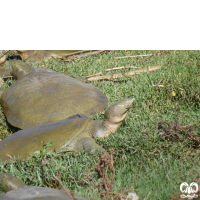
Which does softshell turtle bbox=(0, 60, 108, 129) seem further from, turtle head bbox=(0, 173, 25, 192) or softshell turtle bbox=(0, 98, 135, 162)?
turtle head bbox=(0, 173, 25, 192)

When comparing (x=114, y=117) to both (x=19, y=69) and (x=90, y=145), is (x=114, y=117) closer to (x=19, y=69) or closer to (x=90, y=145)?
(x=90, y=145)

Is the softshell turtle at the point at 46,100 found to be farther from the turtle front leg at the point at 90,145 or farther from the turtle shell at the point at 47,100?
the turtle front leg at the point at 90,145

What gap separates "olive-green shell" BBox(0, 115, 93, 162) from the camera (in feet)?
7.88

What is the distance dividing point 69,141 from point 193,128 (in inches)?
39.7

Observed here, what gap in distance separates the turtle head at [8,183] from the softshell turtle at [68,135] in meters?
0.41

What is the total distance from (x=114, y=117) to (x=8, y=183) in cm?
103

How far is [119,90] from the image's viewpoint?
3.80 metres

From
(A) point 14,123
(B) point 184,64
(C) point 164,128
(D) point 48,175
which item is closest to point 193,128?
(C) point 164,128

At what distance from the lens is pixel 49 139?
2.43m

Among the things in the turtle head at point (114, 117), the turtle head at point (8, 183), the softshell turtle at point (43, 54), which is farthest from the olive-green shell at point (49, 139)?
the softshell turtle at point (43, 54)

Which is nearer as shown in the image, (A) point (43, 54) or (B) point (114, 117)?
(B) point (114, 117)

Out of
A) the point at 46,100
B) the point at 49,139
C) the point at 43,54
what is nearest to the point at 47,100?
the point at 46,100

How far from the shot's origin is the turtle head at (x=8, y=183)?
1839 millimetres

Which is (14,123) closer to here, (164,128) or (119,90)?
(119,90)
